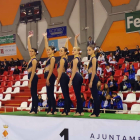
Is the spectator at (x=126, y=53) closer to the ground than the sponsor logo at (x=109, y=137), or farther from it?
farther from it

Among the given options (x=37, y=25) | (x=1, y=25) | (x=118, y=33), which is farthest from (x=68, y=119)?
(x=1, y=25)

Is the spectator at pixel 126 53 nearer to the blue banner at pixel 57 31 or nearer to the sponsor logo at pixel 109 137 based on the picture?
the blue banner at pixel 57 31

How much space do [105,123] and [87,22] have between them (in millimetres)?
10120

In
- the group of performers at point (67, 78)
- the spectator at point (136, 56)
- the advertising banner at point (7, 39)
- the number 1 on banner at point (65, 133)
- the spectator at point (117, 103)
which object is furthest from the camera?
the advertising banner at point (7, 39)

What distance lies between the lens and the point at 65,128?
5305 mm

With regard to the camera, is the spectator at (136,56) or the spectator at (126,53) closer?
the spectator at (136,56)

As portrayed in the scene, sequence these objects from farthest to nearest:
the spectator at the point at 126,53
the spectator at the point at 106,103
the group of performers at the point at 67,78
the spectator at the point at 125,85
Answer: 1. the spectator at the point at 126,53
2. the spectator at the point at 125,85
3. the spectator at the point at 106,103
4. the group of performers at the point at 67,78

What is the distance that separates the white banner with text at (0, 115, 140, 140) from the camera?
4.63 metres

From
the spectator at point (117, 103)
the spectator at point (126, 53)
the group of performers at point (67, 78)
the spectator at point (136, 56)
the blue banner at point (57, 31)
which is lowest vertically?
the spectator at point (117, 103)

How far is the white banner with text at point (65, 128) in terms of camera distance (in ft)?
15.2

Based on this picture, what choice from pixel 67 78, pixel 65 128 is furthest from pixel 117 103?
pixel 65 128

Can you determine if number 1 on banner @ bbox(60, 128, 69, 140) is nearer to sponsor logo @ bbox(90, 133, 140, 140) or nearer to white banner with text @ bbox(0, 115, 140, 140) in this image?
white banner with text @ bbox(0, 115, 140, 140)

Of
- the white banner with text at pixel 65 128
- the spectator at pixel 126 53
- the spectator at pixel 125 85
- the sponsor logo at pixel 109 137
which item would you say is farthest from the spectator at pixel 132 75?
the sponsor logo at pixel 109 137

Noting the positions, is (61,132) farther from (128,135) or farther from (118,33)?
(118,33)
